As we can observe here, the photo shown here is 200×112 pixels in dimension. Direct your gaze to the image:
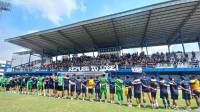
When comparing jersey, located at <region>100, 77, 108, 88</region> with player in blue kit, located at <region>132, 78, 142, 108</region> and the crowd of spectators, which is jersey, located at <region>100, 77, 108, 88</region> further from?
the crowd of spectators

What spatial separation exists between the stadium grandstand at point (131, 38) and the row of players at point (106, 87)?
1289 centimetres

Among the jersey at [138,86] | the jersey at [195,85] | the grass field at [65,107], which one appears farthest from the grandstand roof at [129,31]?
the grass field at [65,107]

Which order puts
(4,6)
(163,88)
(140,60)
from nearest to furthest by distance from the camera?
(163,88) → (4,6) → (140,60)

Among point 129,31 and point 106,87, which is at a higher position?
point 129,31

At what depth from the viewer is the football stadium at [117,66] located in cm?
1262

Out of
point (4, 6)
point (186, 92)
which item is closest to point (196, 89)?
point (186, 92)

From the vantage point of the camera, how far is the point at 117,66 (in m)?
33.7

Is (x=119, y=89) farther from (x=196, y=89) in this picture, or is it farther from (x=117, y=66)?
(x=117, y=66)

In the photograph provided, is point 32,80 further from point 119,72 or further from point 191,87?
point 119,72

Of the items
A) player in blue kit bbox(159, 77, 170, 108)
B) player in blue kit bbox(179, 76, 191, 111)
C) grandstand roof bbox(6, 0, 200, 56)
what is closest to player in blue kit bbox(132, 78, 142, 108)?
player in blue kit bbox(159, 77, 170, 108)

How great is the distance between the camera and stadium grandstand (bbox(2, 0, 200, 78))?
86.4 feet

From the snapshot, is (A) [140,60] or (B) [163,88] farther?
(A) [140,60]

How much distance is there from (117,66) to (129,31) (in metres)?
5.93

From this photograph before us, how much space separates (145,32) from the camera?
33625mm
